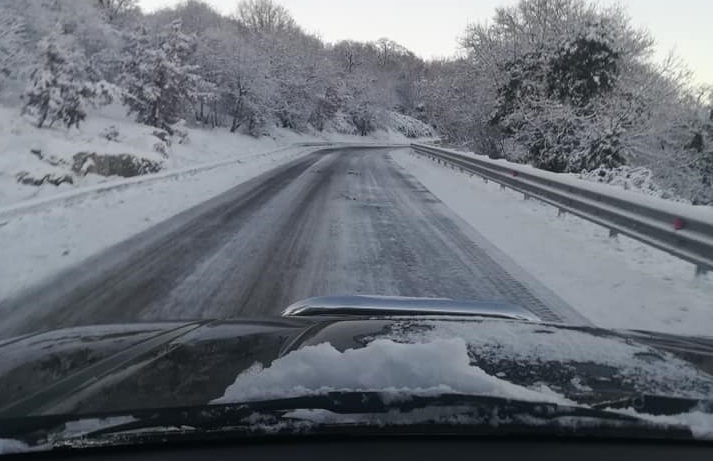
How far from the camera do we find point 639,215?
7.45 m

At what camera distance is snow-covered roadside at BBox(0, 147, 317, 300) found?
263 inches

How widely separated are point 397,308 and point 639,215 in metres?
5.04

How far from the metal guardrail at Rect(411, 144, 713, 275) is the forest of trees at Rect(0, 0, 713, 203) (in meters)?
5.33

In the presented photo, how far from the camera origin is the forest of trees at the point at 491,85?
20.1m

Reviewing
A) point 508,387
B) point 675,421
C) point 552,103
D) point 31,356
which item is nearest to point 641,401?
point 675,421

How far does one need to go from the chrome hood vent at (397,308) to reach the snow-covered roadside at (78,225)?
3.55 meters

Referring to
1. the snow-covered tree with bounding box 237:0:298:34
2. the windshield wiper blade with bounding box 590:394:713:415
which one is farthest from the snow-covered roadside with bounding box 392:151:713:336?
the snow-covered tree with bounding box 237:0:298:34

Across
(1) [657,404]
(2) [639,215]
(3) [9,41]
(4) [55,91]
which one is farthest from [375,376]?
(3) [9,41]

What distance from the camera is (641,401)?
1999mm

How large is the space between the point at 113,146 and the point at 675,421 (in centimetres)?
1727

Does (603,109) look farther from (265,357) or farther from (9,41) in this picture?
(9,41)

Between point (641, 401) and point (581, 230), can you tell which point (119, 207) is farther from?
point (641, 401)

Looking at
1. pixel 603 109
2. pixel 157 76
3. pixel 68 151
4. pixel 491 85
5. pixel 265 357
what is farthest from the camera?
pixel 491 85

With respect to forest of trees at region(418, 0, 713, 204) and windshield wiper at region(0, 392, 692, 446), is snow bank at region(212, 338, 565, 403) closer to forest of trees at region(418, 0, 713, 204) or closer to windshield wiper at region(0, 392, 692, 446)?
windshield wiper at region(0, 392, 692, 446)
